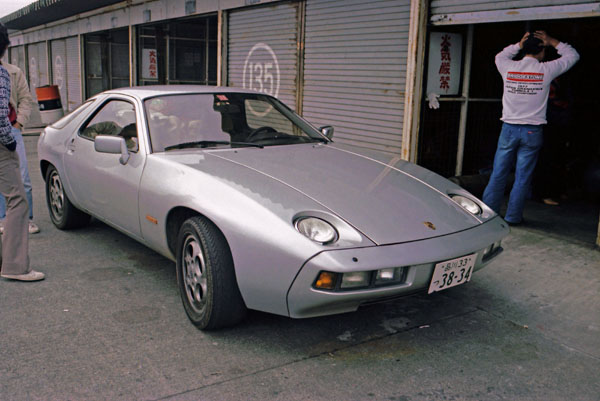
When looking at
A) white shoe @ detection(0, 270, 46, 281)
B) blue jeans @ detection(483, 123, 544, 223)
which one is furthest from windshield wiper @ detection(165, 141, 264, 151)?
blue jeans @ detection(483, 123, 544, 223)

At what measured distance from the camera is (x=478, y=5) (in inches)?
221

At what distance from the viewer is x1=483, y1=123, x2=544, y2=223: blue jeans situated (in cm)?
552

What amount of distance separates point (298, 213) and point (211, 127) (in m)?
1.37

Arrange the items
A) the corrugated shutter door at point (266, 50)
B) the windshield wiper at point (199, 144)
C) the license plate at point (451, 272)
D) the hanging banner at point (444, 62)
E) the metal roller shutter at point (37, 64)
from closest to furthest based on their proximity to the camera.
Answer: the license plate at point (451, 272) < the windshield wiper at point (199, 144) < the hanging banner at point (444, 62) < the corrugated shutter door at point (266, 50) < the metal roller shutter at point (37, 64)

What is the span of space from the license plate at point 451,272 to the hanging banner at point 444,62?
391 centimetres

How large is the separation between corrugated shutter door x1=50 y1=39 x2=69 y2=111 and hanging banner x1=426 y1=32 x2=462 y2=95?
15991mm

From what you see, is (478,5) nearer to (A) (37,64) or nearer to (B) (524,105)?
(B) (524,105)

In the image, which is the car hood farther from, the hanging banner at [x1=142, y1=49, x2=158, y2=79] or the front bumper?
the hanging banner at [x1=142, y1=49, x2=158, y2=79]

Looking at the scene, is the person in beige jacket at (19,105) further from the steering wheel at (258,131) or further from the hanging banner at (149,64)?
the hanging banner at (149,64)

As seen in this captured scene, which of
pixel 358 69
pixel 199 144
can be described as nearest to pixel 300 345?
pixel 199 144

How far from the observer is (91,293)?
382 cm

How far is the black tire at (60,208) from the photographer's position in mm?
5145

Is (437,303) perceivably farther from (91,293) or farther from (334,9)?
(334,9)

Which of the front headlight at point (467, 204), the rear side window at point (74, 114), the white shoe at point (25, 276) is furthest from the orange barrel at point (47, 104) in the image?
the front headlight at point (467, 204)
